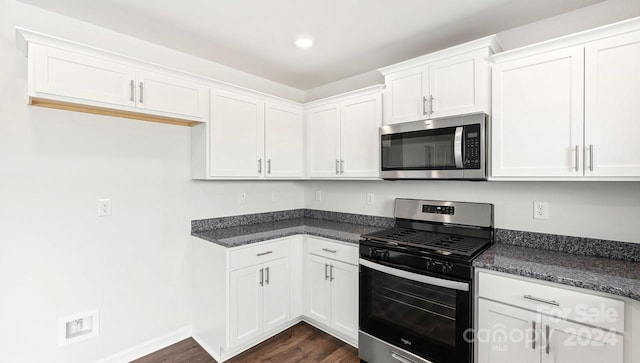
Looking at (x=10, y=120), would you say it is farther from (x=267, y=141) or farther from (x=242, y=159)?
(x=267, y=141)

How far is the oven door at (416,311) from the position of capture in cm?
174

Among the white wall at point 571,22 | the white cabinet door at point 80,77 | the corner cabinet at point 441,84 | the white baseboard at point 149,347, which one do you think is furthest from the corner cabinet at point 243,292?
the white wall at point 571,22

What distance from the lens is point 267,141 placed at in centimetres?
285


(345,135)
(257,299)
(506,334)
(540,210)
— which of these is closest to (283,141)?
(345,135)

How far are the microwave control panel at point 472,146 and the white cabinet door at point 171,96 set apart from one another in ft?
6.63

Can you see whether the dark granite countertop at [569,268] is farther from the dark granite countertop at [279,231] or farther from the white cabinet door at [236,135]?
the white cabinet door at [236,135]

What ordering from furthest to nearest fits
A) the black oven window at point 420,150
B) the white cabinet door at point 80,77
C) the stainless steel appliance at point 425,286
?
the black oven window at point 420,150 < the stainless steel appliance at point 425,286 < the white cabinet door at point 80,77

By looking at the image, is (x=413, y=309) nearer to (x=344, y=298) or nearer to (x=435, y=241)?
(x=435, y=241)

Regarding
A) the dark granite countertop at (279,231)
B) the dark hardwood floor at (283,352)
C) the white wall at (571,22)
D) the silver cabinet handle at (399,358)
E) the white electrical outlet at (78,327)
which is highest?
the white wall at (571,22)

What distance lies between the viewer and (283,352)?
239cm

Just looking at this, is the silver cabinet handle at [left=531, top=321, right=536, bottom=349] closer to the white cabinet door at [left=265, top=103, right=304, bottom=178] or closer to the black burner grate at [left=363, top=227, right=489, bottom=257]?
the black burner grate at [left=363, top=227, right=489, bottom=257]

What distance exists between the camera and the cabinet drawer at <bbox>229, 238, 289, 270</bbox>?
227 cm

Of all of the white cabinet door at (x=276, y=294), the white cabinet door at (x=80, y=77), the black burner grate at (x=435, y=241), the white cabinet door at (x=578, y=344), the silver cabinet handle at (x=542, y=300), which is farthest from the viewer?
the white cabinet door at (x=276, y=294)

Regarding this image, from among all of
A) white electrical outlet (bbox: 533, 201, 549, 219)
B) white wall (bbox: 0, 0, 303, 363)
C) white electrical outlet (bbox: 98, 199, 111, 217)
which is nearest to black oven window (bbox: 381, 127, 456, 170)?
white electrical outlet (bbox: 533, 201, 549, 219)
